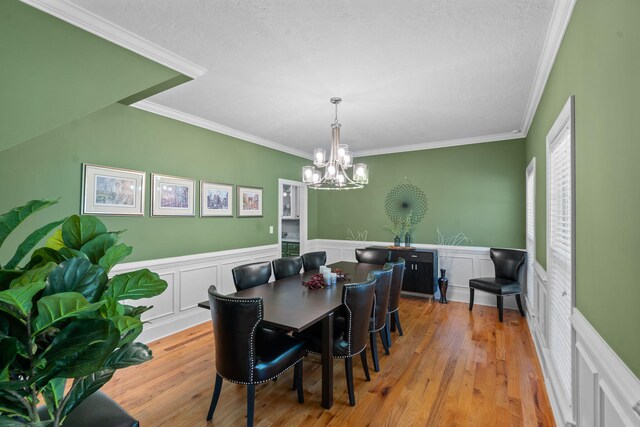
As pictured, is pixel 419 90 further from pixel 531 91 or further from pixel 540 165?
pixel 540 165

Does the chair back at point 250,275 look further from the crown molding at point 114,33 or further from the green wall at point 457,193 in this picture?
the green wall at point 457,193

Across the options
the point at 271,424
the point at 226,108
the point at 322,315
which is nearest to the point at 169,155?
the point at 226,108

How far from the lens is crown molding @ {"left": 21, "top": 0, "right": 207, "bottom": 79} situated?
6.01ft

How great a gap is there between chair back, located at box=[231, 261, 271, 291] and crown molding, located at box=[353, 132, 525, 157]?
11.3 feet

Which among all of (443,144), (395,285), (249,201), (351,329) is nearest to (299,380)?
(351,329)

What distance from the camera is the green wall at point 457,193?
15.1 ft

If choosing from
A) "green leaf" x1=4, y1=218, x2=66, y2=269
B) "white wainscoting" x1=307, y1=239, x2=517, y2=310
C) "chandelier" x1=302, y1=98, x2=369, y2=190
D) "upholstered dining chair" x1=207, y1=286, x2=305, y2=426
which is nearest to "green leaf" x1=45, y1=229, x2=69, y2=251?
"green leaf" x1=4, y1=218, x2=66, y2=269

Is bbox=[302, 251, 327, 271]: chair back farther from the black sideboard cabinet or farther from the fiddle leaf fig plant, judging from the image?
the fiddle leaf fig plant

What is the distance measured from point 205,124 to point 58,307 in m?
3.75

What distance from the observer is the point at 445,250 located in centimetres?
507

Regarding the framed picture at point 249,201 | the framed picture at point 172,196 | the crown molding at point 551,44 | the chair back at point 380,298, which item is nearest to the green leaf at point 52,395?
the chair back at point 380,298

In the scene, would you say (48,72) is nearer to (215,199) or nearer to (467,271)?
(215,199)

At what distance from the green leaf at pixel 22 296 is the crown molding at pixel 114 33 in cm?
208

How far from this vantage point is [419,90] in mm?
3020
